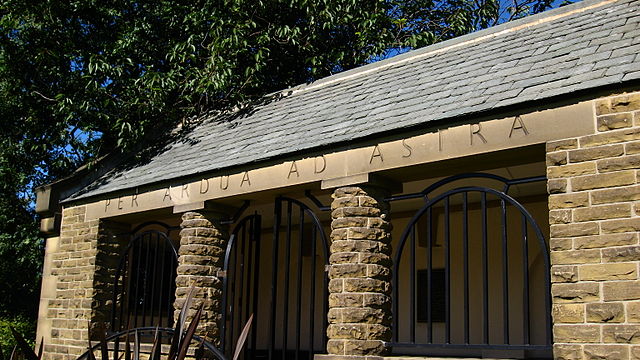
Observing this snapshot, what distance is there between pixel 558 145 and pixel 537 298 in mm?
3891

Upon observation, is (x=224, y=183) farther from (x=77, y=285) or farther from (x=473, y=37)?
(x=473, y=37)

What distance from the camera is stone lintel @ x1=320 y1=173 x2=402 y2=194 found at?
7278 millimetres

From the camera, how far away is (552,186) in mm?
5984

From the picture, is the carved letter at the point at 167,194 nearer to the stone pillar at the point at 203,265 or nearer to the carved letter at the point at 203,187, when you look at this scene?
the stone pillar at the point at 203,265

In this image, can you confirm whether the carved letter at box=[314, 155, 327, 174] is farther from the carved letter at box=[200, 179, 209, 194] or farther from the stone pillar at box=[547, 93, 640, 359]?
the stone pillar at box=[547, 93, 640, 359]

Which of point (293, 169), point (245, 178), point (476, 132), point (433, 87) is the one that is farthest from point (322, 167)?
point (476, 132)

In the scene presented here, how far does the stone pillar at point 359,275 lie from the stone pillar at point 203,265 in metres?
2.05

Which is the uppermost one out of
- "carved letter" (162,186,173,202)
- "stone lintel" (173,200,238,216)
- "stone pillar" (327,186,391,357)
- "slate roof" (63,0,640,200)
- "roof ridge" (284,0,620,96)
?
"roof ridge" (284,0,620,96)

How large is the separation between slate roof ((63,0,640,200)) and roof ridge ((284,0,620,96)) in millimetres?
12

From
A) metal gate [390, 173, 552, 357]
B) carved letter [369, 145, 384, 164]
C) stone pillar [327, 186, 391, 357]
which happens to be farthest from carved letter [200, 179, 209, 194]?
metal gate [390, 173, 552, 357]

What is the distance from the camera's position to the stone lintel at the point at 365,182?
728cm

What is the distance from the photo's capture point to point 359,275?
23.4ft

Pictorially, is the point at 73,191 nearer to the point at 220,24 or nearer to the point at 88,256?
the point at 88,256

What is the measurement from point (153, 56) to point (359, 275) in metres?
7.13
